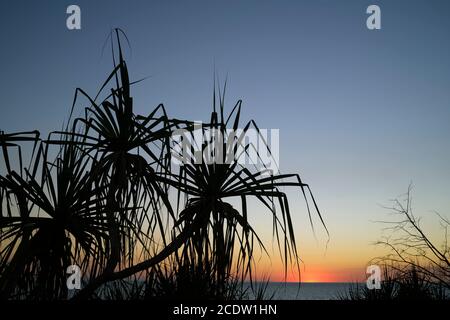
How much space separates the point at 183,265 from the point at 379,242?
1702 mm

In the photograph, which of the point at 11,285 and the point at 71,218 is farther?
the point at 71,218

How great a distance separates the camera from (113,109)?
3.52 m

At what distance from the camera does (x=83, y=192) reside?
3.57 m
